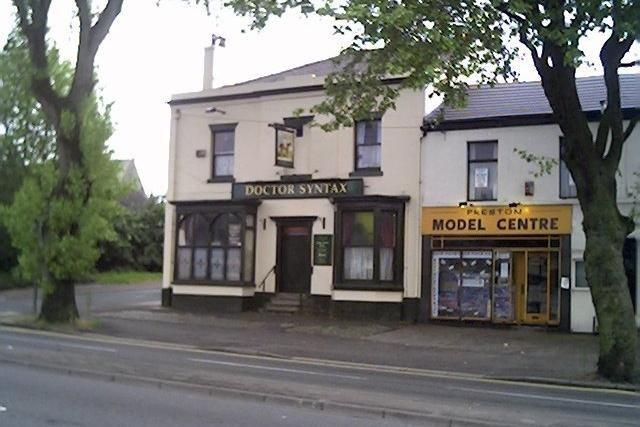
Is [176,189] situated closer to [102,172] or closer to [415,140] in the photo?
[102,172]

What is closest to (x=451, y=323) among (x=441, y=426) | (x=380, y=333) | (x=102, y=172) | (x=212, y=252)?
(x=380, y=333)

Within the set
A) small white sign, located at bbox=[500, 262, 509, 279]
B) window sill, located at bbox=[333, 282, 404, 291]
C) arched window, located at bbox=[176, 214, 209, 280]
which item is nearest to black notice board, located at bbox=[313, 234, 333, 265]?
window sill, located at bbox=[333, 282, 404, 291]

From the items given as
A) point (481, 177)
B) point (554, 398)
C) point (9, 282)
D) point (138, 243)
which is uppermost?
point (481, 177)

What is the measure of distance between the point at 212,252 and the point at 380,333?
834 centimetres

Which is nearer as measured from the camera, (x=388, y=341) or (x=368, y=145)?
(x=388, y=341)

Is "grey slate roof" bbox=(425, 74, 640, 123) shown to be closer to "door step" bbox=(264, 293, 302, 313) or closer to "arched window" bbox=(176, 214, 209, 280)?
"door step" bbox=(264, 293, 302, 313)

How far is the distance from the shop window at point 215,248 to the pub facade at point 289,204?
1.5 inches

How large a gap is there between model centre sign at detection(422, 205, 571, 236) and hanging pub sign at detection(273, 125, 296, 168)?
190 inches

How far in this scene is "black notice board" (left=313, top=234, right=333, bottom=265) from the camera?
27875mm

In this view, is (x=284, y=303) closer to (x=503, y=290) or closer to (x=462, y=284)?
(x=462, y=284)

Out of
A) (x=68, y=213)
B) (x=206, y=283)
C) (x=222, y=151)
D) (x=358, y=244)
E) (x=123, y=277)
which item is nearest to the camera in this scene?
(x=68, y=213)

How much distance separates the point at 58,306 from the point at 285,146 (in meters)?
8.78

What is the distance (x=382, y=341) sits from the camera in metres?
22.2

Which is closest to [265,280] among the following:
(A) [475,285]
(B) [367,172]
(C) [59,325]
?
(B) [367,172]
